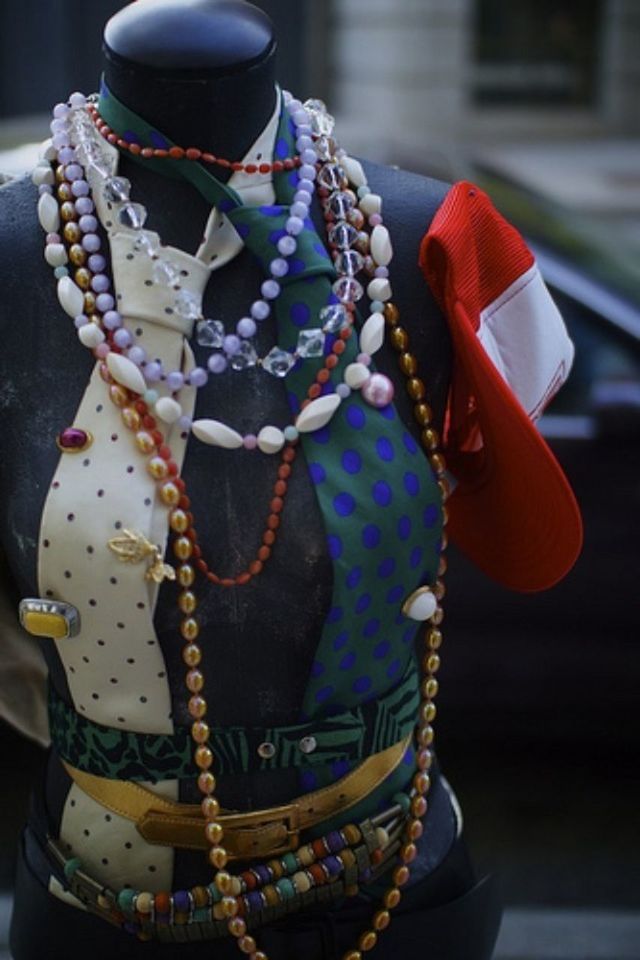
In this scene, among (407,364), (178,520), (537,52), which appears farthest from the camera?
(537,52)

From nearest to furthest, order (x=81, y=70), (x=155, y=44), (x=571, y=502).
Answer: (x=155, y=44)
(x=571, y=502)
(x=81, y=70)

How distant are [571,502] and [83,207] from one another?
574mm

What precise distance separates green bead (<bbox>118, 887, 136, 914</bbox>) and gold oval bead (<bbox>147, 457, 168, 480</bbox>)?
1.39ft

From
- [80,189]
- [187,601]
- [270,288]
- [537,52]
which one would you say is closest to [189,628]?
[187,601]

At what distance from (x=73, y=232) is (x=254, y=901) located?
0.68 m

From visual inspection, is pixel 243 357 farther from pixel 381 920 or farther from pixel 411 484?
pixel 381 920

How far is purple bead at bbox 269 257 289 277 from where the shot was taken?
138 centimetres

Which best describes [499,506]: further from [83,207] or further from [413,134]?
[413,134]

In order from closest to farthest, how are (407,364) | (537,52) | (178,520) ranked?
(178,520)
(407,364)
(537,52)

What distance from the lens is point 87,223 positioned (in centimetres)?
141

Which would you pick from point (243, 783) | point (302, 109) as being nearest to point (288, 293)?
point (302, 109)

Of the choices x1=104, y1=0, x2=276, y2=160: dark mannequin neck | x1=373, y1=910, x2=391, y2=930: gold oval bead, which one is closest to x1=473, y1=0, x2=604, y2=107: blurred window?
x1=104, y1=0, x2=276, y2=160: dark mannequin neck

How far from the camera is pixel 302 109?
1497 mm

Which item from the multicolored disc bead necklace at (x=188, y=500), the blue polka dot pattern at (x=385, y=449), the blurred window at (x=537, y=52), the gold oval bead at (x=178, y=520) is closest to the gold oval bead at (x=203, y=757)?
→ the multicolored disc bead necklace at (x=188, y=500)
